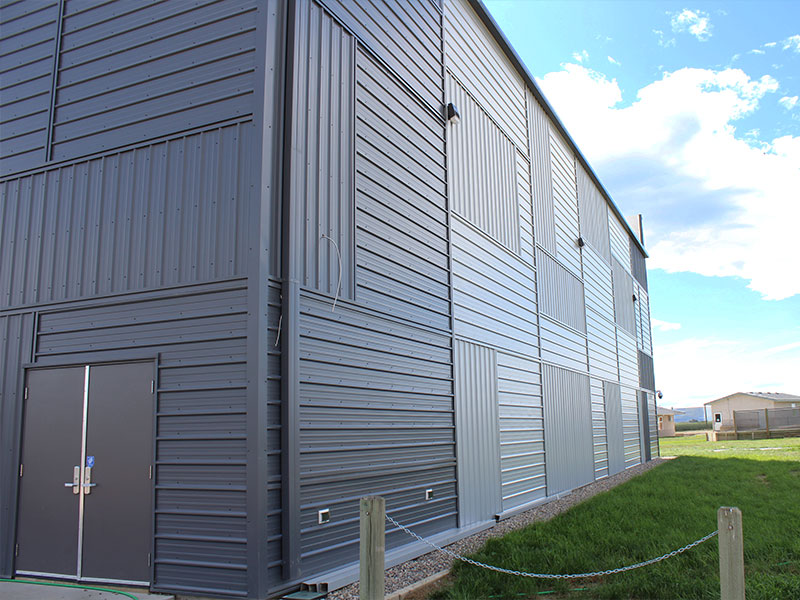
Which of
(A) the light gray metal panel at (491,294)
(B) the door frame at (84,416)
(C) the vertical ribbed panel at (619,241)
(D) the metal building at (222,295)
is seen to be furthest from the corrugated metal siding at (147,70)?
(C) the vertical ribbed panel at (619,241)

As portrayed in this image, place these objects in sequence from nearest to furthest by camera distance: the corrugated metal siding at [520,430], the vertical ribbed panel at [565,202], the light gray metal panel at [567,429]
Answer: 1. the corrugated metal siding at [520,430]
2. the light gray metal panel at [567,429]
3. the vertical ribbed panel at [565,202]

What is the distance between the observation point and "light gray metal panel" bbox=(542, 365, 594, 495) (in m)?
14.1

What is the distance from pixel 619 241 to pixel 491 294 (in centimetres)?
1680

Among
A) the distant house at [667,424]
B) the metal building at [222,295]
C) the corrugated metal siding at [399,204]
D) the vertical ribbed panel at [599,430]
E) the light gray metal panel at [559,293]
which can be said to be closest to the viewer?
the metal building at [222,295]

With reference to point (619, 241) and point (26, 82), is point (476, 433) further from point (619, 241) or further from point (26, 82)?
point (619, 241)

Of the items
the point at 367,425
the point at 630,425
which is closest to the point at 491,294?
the point at 367,425

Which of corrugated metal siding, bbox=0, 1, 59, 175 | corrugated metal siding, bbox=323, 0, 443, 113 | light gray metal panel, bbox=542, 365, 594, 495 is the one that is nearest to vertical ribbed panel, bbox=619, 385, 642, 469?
light gray metal panel, bbox=542, 365, 594, 495

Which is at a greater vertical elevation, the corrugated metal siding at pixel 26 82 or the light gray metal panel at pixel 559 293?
the corrugated metal siding at pixel 26 82

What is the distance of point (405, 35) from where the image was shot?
925 cm

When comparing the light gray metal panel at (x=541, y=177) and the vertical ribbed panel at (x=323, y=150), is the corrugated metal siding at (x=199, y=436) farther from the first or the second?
the light gray metal panel at (x=541, y=177)

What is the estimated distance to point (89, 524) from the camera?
645cm

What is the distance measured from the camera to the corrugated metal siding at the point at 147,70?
21.7ft

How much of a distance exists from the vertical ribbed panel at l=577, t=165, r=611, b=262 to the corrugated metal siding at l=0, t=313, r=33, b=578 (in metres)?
15.9

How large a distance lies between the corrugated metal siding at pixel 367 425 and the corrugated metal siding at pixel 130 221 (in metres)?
1.22
